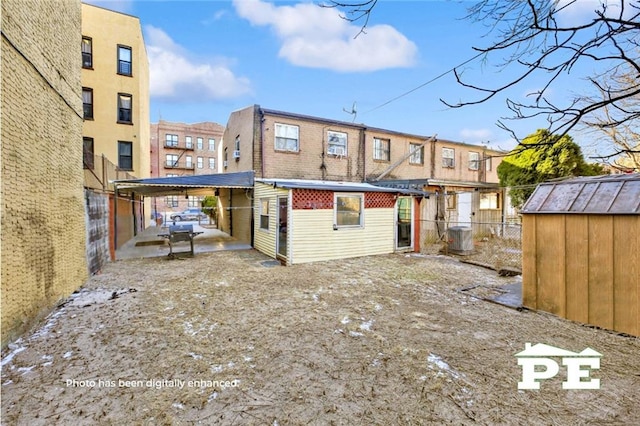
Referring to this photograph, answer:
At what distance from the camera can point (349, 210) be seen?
1050 centimetres

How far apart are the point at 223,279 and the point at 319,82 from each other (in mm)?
9831

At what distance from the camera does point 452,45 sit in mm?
3812

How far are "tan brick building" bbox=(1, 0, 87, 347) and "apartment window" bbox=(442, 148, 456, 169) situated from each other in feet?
57.6

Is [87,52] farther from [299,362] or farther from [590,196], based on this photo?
[590,196]

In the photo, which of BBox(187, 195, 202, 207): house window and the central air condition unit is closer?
the central air condition unit

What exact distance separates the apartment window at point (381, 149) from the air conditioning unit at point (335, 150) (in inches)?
83.6

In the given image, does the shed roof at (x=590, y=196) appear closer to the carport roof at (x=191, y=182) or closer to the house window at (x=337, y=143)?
the carport roof at (x=191, y=182)

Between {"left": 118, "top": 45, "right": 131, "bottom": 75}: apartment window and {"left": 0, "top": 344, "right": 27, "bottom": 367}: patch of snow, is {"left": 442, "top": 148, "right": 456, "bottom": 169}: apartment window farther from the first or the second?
{"left": 118, "top": 45, "right": 131, "bottom": 75}: apartment window

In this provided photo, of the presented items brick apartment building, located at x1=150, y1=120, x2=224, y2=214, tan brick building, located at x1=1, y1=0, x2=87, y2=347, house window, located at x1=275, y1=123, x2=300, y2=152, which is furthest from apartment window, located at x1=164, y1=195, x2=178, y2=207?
tan brick building, located at x1=1, y1=0, x2=87, y2=347

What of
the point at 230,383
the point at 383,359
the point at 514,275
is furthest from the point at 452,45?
the point at 514,275

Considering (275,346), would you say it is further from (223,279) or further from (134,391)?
(223,279)

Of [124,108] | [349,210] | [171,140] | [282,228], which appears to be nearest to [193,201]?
[171,140]

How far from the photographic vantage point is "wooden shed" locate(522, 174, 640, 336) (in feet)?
13.4

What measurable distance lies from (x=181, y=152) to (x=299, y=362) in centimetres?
4105
